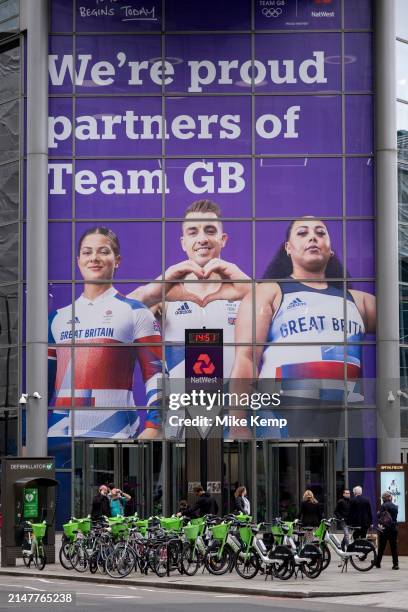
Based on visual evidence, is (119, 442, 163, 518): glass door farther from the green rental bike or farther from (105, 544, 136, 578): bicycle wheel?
(105, 544, 136, 578): bicycle wheel

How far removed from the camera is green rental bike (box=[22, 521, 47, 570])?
30.4m

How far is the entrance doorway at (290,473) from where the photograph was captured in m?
41.7

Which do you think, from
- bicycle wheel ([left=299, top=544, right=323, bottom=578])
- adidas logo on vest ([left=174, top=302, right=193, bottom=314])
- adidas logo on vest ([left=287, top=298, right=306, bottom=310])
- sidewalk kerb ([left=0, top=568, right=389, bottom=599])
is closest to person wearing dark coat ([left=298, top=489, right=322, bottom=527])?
bicycle wheel ([left=299, top=544, right=323, bottom=578])

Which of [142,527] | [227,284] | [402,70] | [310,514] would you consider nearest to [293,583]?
[310,514]

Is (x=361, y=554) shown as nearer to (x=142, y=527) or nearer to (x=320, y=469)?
(x=142, y=527)

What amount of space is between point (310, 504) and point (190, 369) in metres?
13.2

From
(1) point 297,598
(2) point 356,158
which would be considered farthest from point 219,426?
(1) point 297,598

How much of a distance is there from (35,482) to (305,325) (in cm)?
1267

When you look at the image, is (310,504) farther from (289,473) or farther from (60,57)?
(60,57)

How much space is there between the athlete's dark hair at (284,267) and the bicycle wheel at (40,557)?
14421 millimetres

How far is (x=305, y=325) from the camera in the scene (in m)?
41.8

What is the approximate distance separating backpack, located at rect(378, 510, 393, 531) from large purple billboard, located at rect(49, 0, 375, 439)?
1312cm

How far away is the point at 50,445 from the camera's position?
4184 cm

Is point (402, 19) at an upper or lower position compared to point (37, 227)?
upper
